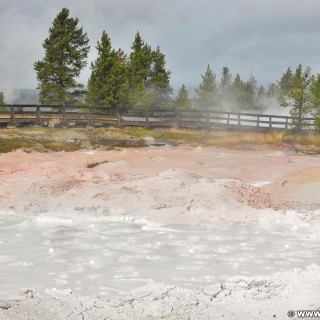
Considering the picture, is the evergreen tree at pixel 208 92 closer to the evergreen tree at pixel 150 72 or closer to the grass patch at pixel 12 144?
the evergreen tree at pixel 150 72

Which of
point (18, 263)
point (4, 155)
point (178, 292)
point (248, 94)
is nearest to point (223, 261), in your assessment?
point (178, 292)

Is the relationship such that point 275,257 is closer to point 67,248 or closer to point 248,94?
point 67,248

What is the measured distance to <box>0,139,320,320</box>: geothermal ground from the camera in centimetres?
440

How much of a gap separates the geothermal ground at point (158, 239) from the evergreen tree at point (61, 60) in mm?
25250

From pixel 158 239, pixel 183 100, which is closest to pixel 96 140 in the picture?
pixel 158 239

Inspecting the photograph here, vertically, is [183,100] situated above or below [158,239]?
above

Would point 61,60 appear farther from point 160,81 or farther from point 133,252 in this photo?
point 133,252

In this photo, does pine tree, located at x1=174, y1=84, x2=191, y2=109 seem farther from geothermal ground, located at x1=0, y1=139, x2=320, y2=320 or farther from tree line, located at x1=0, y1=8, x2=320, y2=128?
geothermal ground, located at x1=0, y1=139, x2=320, y2=320

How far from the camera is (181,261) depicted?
18.9 feet

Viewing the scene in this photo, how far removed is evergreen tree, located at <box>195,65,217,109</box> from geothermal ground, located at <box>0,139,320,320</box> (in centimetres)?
4906

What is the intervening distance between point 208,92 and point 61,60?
2956 cm

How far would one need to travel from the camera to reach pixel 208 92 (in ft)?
202

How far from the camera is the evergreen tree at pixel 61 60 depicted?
3622 cm

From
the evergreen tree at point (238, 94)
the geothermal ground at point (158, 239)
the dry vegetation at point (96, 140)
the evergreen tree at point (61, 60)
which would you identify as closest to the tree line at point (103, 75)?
the evergreen tree at point (61, 60)
